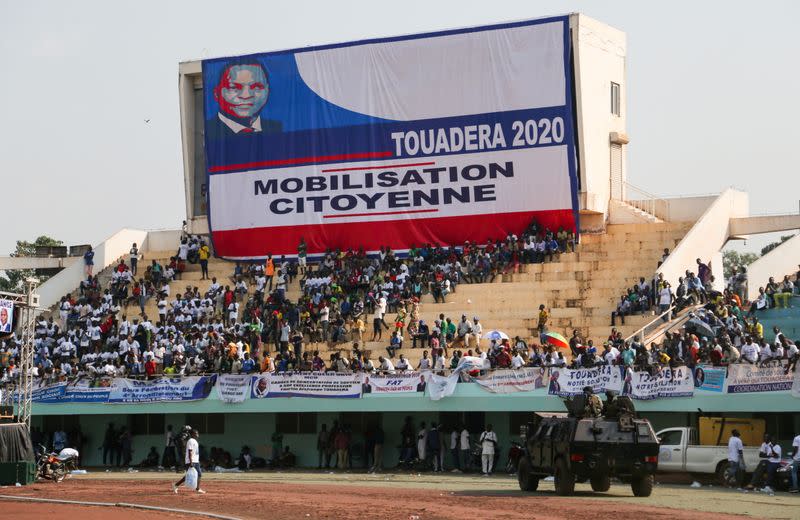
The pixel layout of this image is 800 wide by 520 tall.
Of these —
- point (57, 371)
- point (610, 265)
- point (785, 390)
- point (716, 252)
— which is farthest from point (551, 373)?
point (57, 371)

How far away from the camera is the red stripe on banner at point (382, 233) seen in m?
49.5

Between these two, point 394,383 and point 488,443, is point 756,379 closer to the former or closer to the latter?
point 488,443

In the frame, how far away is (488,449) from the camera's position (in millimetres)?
37875

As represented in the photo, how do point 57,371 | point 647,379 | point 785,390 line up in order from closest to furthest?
point 785,390
point 647,379
point 57,371

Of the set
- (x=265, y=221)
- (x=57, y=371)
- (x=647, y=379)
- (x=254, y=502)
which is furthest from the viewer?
(x=265, y=221)

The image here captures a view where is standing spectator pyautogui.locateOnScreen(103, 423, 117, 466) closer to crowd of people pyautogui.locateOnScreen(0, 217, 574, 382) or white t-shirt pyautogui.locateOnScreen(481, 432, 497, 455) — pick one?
crowd of people pyautogui.locateOnScreen(0, 217, 574, 382)

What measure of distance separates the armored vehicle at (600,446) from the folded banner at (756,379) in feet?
20.0

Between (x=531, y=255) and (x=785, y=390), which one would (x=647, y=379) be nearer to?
(x=785, y=390)

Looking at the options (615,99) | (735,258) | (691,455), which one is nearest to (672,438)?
(691,455)

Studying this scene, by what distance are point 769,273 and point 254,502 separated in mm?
26163

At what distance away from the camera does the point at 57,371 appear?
149ft

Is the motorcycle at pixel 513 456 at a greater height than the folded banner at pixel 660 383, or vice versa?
the folded banner at pixel 660 383

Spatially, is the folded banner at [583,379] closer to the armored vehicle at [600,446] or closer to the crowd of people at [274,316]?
the crowd of people at [274,316]

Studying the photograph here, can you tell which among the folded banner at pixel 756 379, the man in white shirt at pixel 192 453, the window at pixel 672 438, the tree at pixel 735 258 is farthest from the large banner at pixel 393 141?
the tree at pixel 735 258
